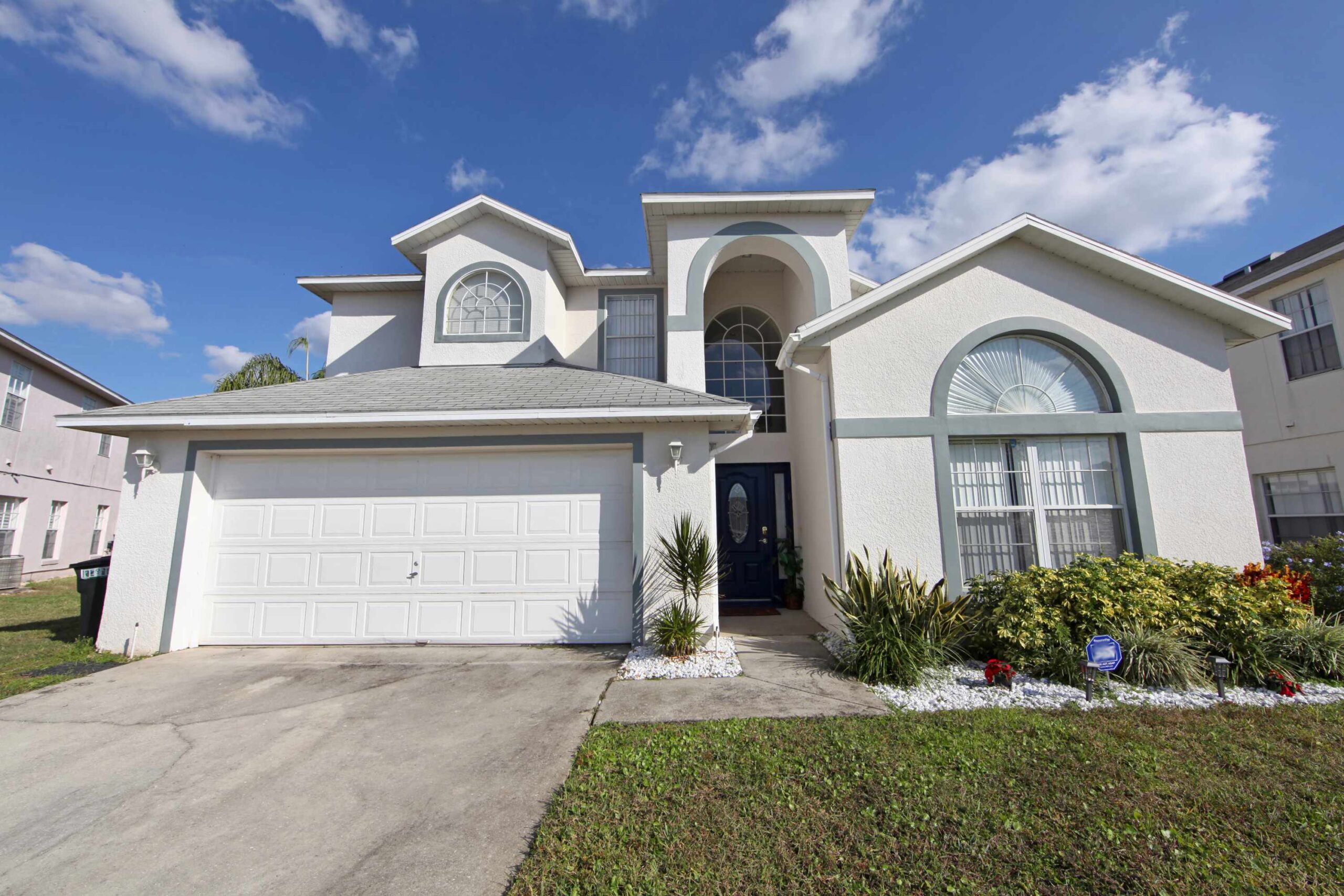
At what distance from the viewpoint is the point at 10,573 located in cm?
1488

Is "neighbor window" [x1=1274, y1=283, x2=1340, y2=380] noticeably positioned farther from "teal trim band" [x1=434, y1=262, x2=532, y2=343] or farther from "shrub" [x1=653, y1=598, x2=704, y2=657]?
"teal trim band" [x1=434, y1=262, x2=532, y2=343]

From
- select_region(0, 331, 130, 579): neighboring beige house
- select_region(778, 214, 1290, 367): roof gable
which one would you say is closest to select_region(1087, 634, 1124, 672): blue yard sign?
select_region(778, 214, 1290, 367): roof gable

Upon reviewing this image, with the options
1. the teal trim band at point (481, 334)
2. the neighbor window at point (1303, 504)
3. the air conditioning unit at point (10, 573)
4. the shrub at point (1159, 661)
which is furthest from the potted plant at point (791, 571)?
the air conditioning unit at point (10, 573)

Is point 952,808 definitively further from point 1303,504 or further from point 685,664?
point 1303,504

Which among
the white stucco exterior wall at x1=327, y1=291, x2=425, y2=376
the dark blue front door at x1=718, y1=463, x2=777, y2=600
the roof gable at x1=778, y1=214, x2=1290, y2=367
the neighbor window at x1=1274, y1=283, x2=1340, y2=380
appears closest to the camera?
the roof gable at x1=778, y1=214, x2=1290, y2=367

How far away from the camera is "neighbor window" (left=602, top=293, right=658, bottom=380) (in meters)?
11.9

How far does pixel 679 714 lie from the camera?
519cm

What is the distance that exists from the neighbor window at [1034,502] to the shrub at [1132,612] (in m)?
1.09

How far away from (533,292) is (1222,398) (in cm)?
1141

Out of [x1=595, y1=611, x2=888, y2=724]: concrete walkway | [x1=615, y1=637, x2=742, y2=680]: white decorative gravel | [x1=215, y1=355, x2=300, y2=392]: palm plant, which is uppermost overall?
[x1=215, y1=355, x2=300, y2=392]: palm plant

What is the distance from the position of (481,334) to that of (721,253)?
5070 mm

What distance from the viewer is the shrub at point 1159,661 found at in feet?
18.8

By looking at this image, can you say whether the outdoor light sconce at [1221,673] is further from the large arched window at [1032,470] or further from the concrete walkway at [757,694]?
the concrete walkway at [757,694]

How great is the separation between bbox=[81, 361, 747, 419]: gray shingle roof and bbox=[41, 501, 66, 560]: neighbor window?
46.4ft
